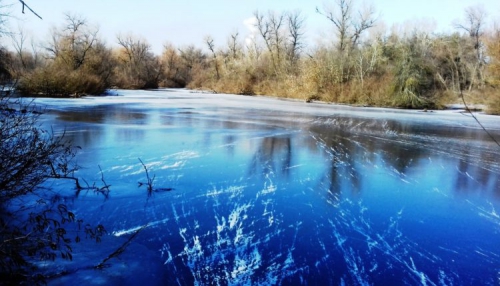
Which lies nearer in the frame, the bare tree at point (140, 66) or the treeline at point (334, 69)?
the treeline at point (334, 69)

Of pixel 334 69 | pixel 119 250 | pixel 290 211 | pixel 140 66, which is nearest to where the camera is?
pixel 119 250

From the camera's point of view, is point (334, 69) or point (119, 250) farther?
point (334, 69)

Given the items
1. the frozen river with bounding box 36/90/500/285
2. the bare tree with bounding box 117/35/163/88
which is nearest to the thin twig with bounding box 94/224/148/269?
the frozen river with bounding box 36/90/500/285

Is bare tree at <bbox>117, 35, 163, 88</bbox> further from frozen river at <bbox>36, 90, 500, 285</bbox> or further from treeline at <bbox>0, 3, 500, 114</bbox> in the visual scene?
frozen river at <bbox>36, 90, 500, 285</bbox>

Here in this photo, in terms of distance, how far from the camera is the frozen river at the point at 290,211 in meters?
3.35

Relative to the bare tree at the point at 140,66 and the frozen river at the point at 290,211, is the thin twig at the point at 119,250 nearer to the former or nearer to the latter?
the frozen river at the point at 290,211

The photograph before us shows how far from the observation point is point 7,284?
283 centimetres

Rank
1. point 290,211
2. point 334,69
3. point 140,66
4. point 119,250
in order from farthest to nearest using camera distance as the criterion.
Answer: point 140,66, point 334,69, point 290,211, point 119,250

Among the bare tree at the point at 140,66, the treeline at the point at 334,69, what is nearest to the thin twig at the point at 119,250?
the treeline at the point at 334,69

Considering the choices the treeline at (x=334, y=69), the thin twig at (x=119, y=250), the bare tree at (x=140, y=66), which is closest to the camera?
the thin twig at (x=119, y=250)

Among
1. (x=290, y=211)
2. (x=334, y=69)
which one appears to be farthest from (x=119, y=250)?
(x=334, y=69)

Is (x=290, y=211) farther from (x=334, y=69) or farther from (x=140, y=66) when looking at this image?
(x=140, y=66)

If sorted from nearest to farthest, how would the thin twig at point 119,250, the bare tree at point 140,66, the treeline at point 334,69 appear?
1. the thin twig at point 119,250
2. the treeline at point 334,69
3. the bare tree at point 140,66

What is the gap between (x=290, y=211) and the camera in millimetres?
4789
